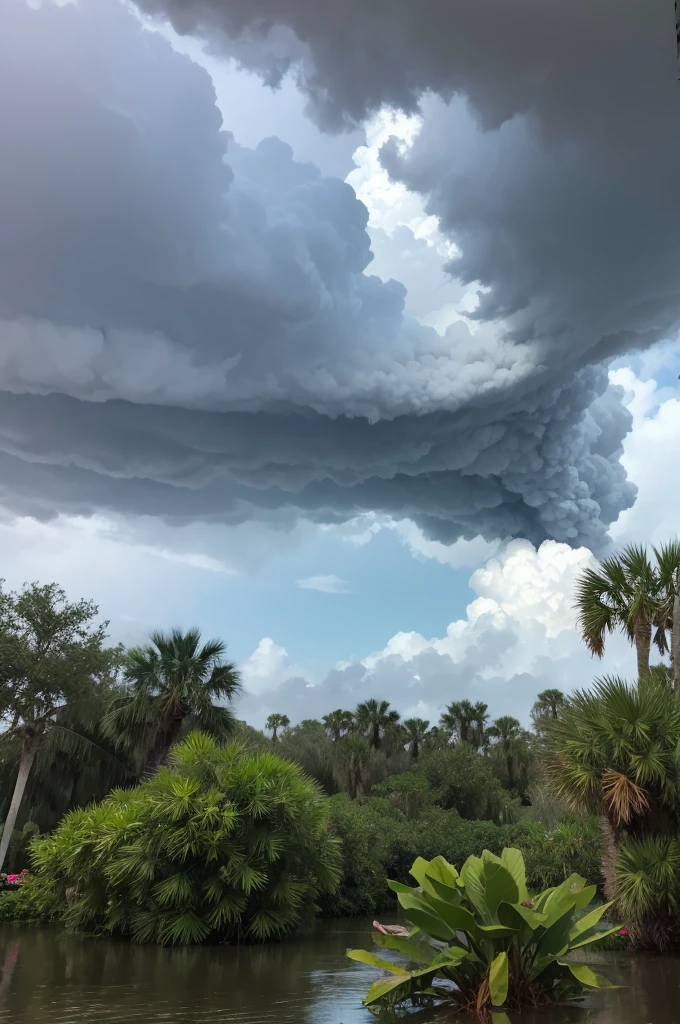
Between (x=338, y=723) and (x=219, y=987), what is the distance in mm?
43807

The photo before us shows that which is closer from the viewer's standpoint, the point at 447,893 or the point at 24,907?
the point at 447,893

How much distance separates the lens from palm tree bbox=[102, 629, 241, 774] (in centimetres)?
2191

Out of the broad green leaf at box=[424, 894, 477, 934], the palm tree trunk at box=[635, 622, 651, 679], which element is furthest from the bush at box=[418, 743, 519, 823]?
the broad green leaf at box=[424, 894, 477, 934]

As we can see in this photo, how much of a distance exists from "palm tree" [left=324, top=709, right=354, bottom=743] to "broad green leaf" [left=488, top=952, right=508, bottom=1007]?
46.1 metres

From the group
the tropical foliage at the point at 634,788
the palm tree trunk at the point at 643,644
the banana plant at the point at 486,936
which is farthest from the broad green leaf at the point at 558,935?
the palm tree trunk at the point at 643,644

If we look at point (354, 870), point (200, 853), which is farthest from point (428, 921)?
point (354, 870)

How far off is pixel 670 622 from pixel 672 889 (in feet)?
20.4

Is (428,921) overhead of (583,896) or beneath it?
beneath

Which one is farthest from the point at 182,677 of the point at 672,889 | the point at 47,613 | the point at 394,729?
the point at 394,729

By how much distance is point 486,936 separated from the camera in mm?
6949

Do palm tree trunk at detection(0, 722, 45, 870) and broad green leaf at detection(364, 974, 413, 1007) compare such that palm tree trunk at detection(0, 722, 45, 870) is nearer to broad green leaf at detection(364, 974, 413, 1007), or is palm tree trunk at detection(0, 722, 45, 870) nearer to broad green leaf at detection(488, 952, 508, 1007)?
broad green leaf at detection(364, 974, 413, 1007)

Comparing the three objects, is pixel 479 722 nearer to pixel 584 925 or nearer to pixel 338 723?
pixel 338 723

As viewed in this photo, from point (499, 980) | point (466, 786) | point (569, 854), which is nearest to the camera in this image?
point (499, 980)

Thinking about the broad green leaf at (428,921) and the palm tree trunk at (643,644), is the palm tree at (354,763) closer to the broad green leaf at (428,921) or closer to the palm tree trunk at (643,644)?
the palm tree trunk at (643,644)
